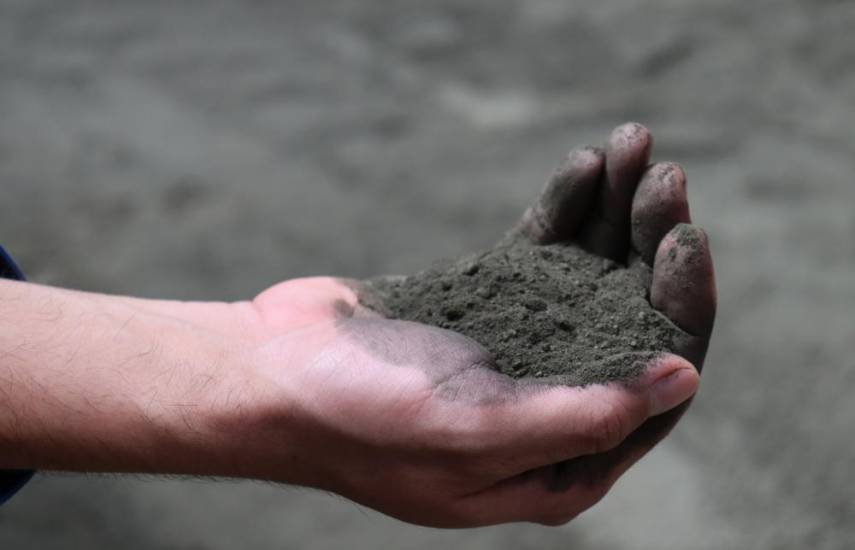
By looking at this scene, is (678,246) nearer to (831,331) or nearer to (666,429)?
(666,429)

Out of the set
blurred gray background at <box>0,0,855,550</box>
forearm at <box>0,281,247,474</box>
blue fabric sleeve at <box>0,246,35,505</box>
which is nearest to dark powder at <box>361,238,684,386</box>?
forearm at <box>0,281,247,474</box>

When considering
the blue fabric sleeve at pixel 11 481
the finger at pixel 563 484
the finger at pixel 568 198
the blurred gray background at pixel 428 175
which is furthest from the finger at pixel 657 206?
the blue fabric sleeve at pixel 11 481

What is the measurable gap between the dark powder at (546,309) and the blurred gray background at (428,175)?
0.98m

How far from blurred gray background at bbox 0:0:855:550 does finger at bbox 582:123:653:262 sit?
97 centimetres

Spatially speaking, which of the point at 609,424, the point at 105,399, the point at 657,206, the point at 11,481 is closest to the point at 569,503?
the point at 609,424

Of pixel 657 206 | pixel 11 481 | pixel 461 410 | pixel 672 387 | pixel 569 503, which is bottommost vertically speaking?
pixel 11 481

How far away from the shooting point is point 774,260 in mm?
2895

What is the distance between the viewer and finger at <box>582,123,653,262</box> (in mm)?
1739

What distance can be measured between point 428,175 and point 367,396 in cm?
191

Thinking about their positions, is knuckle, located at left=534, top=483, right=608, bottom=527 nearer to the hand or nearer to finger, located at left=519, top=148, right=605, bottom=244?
the hand

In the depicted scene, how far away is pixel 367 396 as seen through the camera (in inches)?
57.7

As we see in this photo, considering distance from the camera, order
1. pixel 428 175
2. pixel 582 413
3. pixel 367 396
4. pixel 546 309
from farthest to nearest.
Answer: pixel 428 175
pixel 546 309
pixel 367 396
pixel 582 413

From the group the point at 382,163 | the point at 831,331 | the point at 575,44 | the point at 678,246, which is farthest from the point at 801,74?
the point at 678,246

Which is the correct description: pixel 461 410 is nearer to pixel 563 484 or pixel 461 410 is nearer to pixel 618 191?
pixel 563 484
